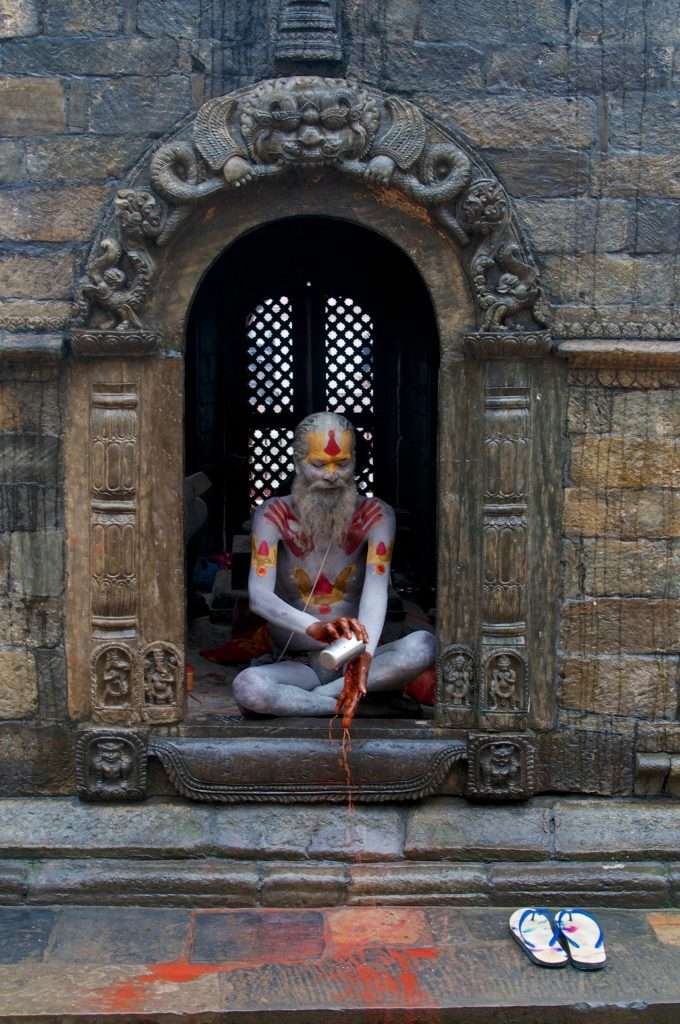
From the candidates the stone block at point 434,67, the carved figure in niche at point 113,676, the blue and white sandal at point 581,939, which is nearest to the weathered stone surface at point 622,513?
the blue and white sandal at point 581,939

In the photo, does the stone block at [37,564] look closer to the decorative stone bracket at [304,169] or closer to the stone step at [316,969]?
the decorative stone bracket at [304,169]

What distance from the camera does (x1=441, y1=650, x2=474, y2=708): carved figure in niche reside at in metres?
6.00

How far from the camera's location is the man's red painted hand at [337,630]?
595cm

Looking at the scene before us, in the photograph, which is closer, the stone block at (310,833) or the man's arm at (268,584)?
the stone block at (310,833)

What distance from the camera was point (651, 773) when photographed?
19.7 ft

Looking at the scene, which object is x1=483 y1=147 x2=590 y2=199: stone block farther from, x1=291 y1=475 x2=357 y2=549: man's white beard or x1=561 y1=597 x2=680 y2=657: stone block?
x1=561 y1=597 x2=680 y2=657: stone block

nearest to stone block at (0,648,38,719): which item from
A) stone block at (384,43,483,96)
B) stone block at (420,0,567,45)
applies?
stone block at (384,43,483,96)

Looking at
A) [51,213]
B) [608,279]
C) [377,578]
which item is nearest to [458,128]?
[608,279]

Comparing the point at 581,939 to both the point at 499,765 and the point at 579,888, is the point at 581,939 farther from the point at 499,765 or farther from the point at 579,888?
the point at 499,765

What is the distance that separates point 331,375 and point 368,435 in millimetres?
496

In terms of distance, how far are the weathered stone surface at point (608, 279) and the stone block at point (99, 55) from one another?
1951 millimetres

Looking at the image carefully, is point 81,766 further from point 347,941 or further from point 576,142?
point 576,142

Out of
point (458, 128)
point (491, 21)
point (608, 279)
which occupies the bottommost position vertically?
point (608, 279)

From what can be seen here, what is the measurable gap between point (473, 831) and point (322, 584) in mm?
1491
